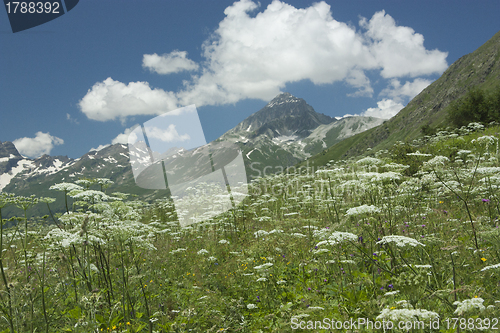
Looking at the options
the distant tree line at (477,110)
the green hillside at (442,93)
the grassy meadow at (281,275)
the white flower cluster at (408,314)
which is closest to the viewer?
the white flower cluster at (408,314)

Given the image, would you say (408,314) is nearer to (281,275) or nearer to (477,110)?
(281,275)

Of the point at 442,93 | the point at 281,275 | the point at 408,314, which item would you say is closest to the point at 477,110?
the point at 281,275

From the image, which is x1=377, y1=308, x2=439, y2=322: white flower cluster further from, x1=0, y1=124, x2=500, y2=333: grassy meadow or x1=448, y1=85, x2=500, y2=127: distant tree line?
x1=448, y1=85, x2=500, y2=127: distant tree line

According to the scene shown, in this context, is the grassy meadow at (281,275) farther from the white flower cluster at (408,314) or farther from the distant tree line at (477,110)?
the distant tree line at (477,110)

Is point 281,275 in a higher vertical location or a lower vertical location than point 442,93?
lower

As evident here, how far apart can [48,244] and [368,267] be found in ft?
20.8

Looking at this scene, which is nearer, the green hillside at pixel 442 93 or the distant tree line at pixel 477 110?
the distant tree line at pixel 477 110

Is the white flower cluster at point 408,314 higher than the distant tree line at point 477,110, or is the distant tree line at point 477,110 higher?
the distant tree line at point 477,110

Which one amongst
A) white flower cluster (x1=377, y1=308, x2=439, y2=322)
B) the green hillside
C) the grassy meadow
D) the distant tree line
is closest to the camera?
white flower cluster (x1=377, y1=308, x2=439, y2=322)

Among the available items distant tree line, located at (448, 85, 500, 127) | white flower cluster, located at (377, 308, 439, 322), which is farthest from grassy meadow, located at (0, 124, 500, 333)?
distant tree line, located at (448, 85, 500, 127)

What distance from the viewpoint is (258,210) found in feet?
A: 43.9

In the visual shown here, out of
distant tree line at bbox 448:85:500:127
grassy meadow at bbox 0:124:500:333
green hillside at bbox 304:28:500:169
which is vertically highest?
green hillside at bbox 304:28:500:169

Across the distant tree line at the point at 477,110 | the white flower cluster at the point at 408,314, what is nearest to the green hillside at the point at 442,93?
the distant tree line at the point at 477,110

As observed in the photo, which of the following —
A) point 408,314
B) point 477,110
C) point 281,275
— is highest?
point 477,110
